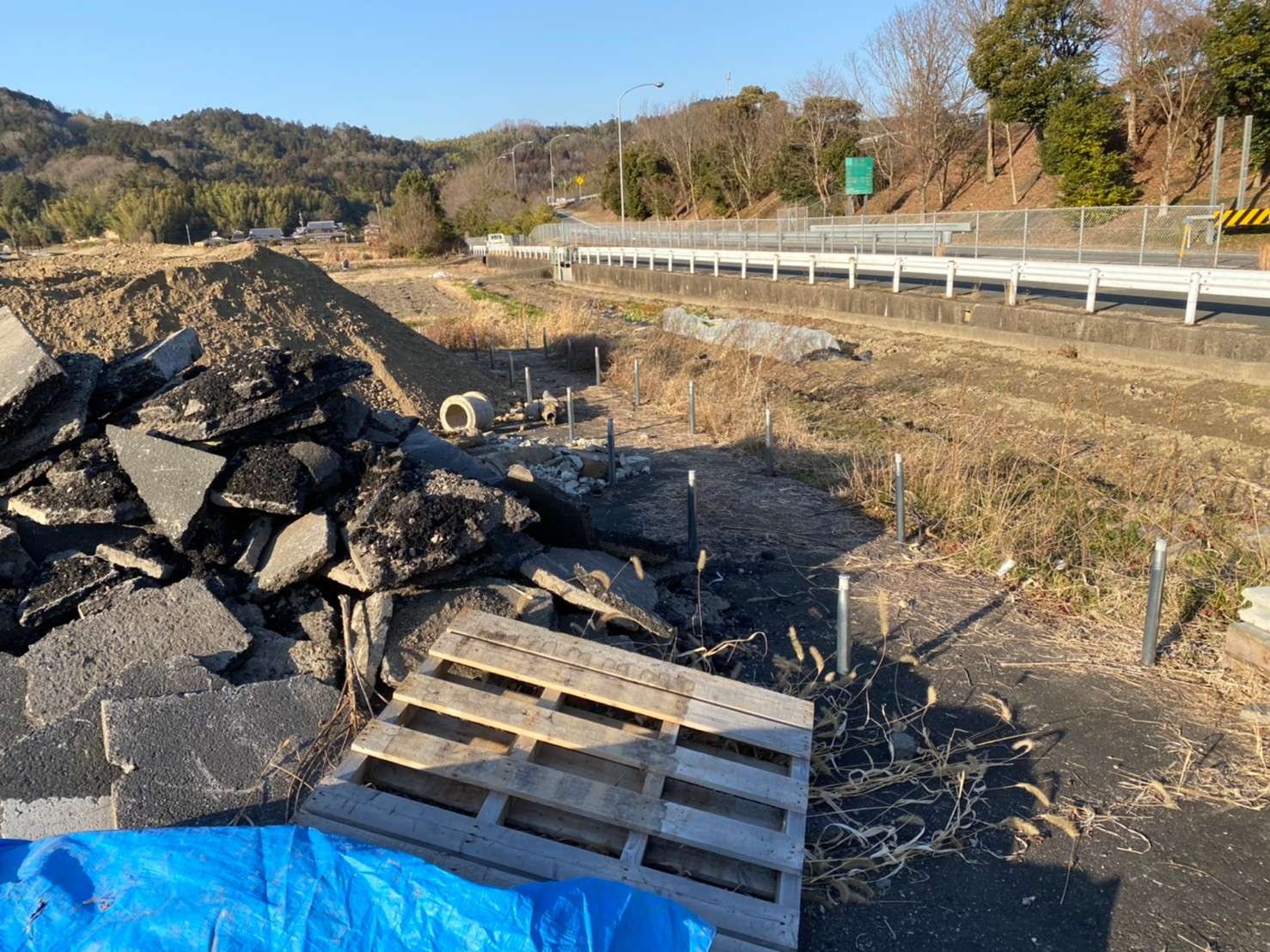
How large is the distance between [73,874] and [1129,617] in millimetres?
5653

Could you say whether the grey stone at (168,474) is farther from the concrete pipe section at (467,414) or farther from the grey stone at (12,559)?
the concrete pipe section at (467,414)

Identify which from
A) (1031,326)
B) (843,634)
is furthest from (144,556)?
(1031,326)

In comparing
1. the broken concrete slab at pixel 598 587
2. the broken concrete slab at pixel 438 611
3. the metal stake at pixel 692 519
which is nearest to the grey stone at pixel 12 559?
the broken concrete slab at pixel 438 611

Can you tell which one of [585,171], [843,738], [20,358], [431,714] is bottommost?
[843,738]

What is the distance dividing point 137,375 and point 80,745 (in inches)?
134

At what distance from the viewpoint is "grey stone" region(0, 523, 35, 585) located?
4.88 meters

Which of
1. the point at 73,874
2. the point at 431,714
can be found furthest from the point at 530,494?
the point at 73,874

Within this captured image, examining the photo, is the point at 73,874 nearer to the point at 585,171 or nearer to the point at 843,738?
the point at 843,738

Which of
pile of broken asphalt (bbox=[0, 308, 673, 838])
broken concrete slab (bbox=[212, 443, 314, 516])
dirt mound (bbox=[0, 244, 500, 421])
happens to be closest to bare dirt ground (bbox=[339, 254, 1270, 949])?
pile of broken asphalt (bbox=[0, 308, 673, 838])

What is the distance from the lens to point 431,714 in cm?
412

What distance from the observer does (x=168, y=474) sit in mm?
5031

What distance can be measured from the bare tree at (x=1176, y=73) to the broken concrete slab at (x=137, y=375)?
30834 millimetres

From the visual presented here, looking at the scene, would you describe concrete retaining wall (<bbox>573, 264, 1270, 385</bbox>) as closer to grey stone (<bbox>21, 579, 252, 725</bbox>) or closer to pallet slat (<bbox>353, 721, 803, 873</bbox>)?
pallet slat (<bbox>353, 721, 803, 873</bbox>)

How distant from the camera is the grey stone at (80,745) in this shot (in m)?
3.68
